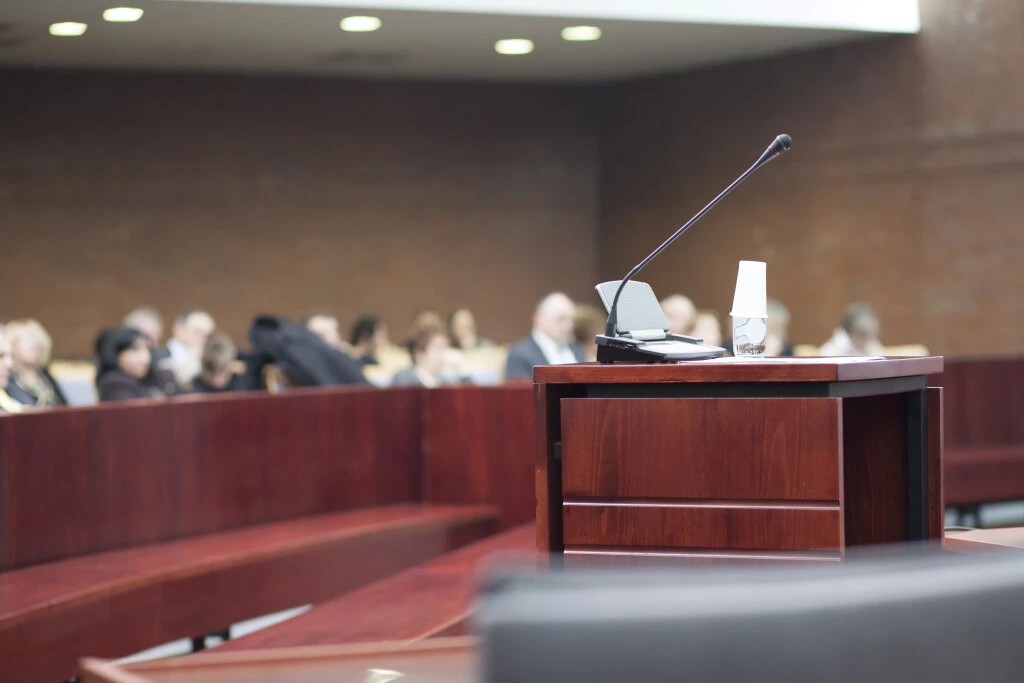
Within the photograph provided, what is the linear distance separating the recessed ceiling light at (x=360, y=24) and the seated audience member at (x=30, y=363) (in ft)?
11.3

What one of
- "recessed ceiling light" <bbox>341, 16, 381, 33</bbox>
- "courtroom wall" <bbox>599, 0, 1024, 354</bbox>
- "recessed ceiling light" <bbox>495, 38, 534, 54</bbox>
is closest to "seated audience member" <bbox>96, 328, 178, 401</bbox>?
"recessed ceiling light" <bbox>341, 16, 381, 33</bbox>

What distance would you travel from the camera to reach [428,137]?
37.9 ft

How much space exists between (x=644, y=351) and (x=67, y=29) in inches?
288

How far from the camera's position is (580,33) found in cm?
910

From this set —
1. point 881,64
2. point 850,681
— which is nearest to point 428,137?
point 881,64

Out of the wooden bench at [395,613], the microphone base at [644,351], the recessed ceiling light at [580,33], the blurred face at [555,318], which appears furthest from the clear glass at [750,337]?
the recessed ceiling light at [580,33]

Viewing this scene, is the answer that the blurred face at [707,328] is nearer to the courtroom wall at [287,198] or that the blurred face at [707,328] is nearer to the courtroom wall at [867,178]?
the courtroom wall at [867,178]

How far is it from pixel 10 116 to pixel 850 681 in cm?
1029

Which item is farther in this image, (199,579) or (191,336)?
(191,336)

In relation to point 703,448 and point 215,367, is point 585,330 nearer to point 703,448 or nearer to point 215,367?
point 215,367

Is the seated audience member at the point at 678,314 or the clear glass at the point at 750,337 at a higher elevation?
the seated audience member at the point at 678,314

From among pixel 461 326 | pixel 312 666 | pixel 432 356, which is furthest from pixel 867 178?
pixel 312 666

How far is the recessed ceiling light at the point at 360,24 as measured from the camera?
830cm

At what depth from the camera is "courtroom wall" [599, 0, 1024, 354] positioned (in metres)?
8.81
